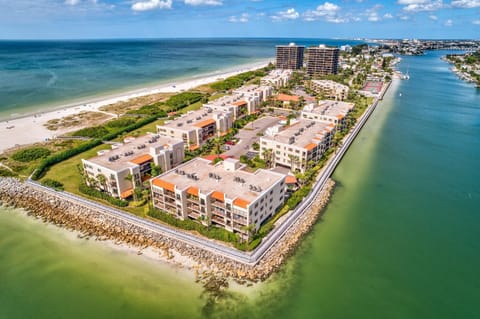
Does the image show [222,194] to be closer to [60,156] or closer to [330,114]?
[60,156]

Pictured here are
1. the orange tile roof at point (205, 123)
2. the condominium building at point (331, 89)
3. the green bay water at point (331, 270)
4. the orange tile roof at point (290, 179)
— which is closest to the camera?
the green bay water at point (331, 270)

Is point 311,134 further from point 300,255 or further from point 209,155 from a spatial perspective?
point 300,255

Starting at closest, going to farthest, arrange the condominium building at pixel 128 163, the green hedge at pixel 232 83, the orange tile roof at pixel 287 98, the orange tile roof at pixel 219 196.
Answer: the orange tile roof at pixel 219 196, the condominium building at pixel 128 163, the orange tile roof at pixel 287 98, the green hedge at pixel 232 83

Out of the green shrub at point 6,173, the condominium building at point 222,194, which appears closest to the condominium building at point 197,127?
the condominium building at point 222,194

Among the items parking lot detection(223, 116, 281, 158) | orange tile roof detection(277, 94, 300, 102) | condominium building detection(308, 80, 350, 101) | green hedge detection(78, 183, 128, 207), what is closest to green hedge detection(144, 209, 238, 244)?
green hedge detection(78, 183, 128, 207)

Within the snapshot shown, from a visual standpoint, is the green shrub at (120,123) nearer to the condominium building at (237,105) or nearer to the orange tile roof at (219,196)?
the condominium building at (237,105)

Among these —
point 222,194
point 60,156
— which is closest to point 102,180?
point 222,194

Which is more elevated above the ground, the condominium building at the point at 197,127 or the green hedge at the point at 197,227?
the condominium building at the point at 197,127
